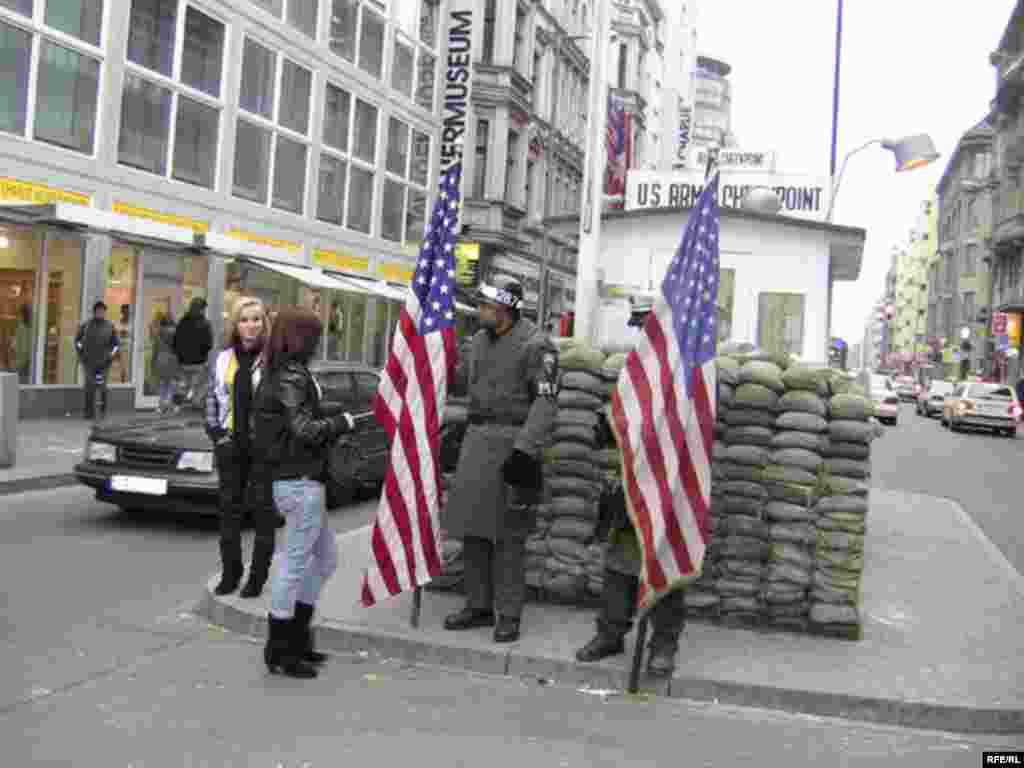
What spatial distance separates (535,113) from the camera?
140 ft

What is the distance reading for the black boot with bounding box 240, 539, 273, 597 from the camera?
23.1 ft

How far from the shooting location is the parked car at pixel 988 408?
37812 mm

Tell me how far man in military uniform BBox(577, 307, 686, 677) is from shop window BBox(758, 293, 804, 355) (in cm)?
684

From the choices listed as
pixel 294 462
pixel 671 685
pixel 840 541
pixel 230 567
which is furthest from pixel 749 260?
pixel 294 462

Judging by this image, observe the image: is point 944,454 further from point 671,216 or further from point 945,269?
point 945,269

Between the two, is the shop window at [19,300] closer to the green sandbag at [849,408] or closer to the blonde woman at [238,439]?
the blonde woman at [238,439]

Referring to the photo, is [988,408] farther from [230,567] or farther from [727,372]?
[230,567]

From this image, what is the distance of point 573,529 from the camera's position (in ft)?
23.7

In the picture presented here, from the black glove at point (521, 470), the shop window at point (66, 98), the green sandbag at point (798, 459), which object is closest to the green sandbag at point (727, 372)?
the green sandbag at point (798, 459)

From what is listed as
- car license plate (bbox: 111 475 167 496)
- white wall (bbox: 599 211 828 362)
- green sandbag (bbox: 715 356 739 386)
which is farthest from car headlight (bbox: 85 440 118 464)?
white wall (bbox: 599 211 828 362)

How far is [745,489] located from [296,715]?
126 inches

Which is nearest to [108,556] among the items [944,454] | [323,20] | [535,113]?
[323,20]

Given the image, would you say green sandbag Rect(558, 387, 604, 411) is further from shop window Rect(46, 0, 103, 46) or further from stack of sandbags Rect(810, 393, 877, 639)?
shop window Rect(46, 0, 103, 46)

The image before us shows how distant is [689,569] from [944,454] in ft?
75.6
